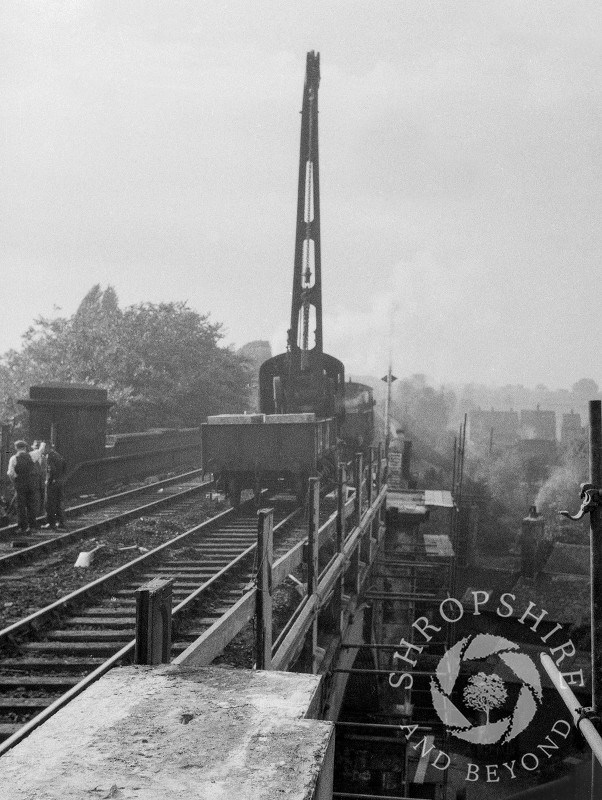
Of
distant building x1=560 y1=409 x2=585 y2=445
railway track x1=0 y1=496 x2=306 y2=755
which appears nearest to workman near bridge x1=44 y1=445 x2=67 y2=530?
railway track x1=0 y1=496 x2=306 y2=755

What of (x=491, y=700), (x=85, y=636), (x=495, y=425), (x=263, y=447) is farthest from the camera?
(x=495, y=425)

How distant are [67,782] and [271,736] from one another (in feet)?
1.63

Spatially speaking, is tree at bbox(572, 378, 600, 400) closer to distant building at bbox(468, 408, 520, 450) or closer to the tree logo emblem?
distant building at bbox(468, 408, 520, 450)

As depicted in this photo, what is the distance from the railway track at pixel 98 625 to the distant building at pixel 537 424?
321 ft

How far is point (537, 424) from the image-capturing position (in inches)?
4210

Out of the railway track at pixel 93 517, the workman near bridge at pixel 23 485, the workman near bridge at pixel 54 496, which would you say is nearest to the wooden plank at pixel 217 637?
the railway track at pixel 93 517

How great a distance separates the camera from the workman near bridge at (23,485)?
41.0ft

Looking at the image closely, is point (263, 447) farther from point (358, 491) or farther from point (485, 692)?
point (485, 692)

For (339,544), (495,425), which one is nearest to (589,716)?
(339,544)

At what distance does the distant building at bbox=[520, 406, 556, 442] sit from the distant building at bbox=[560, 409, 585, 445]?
8229 mm

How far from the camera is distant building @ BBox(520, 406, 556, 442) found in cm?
10425

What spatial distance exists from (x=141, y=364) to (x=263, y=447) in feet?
55.3

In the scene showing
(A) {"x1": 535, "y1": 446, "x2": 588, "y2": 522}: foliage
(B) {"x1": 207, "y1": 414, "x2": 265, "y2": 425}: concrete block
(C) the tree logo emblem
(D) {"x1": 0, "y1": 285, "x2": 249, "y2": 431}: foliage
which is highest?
(D) {"x1": 0, "y1": 285, "x2": 249, "y2": 431}: foliage

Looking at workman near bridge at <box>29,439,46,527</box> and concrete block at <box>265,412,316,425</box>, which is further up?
concrete block at <box>265,412,316,425</box>
